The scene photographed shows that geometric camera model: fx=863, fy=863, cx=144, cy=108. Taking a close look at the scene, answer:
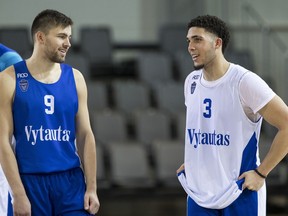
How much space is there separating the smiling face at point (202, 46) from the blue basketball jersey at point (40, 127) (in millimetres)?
730

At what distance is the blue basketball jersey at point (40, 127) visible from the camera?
4.41 metres

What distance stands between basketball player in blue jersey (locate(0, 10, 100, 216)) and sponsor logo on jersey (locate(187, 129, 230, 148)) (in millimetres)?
559

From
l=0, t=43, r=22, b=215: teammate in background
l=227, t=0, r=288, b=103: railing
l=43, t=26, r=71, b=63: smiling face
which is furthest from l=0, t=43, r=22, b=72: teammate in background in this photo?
l=227, t=0, r=288, b=103: railing

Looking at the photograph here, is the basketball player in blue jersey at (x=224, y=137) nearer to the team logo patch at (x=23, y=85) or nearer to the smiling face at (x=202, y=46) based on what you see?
the smiling face at (x=202, y=46)

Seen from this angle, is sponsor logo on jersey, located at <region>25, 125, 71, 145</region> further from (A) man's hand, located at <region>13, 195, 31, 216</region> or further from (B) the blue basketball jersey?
(A) man's hand, located at <region>13, 195, 31, 216</region>

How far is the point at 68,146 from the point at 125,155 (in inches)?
186

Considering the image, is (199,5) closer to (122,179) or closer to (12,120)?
(122,179)

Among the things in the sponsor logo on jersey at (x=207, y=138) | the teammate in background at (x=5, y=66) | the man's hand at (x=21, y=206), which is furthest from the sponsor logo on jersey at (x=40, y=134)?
the sponsor logo on jersey at (x=207, y=138)

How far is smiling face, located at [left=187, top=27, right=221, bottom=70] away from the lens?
4570 millimetres

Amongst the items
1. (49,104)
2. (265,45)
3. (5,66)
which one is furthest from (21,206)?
(265,45)

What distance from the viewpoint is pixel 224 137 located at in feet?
15.0

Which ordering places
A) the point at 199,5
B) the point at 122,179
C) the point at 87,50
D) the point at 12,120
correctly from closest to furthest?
the point at 12,120 → the point at 122,179 → the point at 87,50 → the point at 199,5

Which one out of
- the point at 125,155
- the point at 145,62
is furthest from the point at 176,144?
the point at 145,62

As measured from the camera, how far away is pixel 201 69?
469 cm
